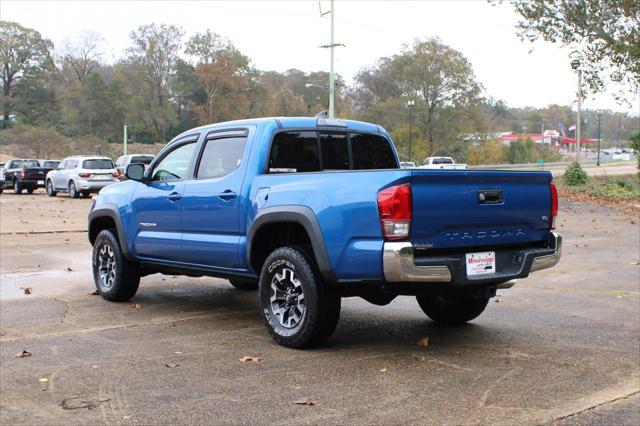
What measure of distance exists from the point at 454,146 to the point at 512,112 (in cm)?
5716

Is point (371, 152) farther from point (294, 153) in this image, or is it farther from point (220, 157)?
point (220, 157)

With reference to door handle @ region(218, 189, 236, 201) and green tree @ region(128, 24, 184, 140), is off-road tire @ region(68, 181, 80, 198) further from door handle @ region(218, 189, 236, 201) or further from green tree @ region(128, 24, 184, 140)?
green tree @ region(128, 24, 184, 140)

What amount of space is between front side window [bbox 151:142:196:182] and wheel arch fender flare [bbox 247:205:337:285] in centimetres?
167

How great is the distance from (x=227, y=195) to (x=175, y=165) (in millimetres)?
1278

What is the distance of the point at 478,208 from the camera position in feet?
19.1

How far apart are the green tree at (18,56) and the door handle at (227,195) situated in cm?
8402

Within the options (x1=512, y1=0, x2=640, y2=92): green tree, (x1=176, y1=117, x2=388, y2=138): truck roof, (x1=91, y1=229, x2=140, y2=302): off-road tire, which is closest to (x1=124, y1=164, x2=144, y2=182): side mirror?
(x1=91, y1=229, x2=140, y2=302): off-road tire

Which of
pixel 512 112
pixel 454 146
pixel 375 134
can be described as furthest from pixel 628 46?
pixel 512 112

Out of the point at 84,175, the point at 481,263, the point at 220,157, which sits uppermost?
the point at 220,157

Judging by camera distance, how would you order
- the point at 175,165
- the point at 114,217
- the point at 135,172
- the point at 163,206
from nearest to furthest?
the point at 163,206
the point at 175,165
the point at 135,172
the point at 114,217

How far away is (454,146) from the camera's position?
81062mm

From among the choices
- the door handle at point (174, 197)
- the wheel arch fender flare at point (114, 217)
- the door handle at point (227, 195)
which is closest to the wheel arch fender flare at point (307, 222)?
the door handle at point (227, 195)

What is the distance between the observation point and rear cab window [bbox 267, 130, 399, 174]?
696 centimetres

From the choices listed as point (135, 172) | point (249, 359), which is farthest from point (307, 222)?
point (135, 172)
